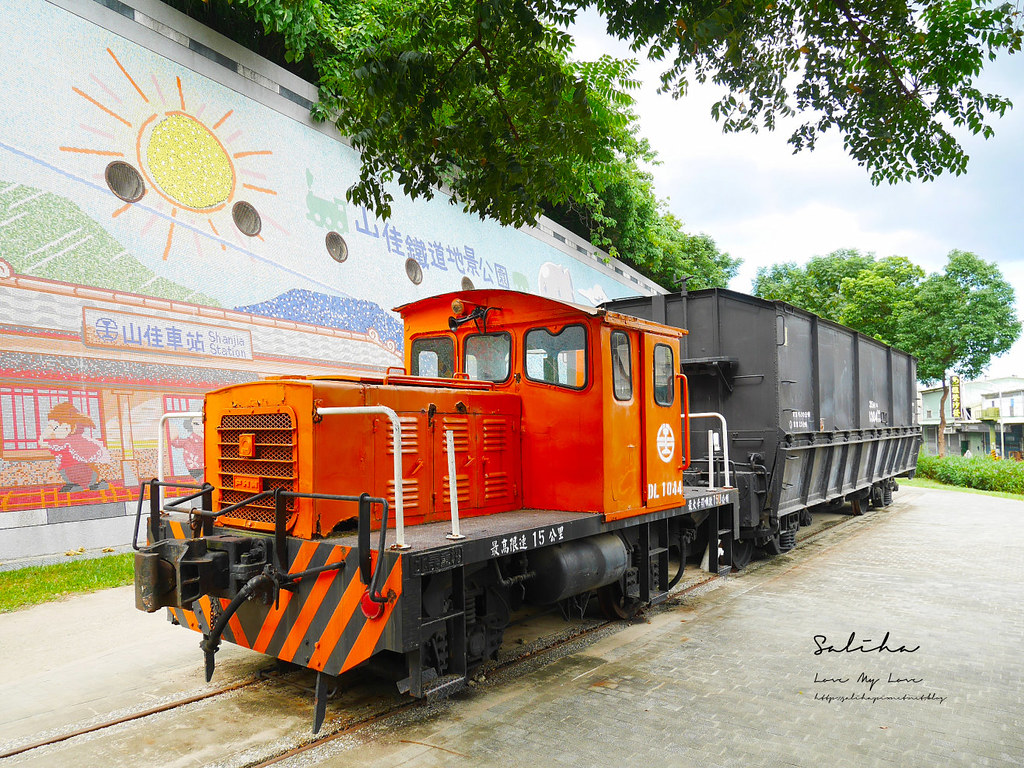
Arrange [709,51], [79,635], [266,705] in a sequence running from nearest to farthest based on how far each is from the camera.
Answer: [266,705], [709,51], [79,635]

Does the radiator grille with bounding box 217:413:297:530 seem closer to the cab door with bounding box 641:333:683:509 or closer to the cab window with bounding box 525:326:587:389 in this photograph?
the cab window with bounding box 525:326:587:389

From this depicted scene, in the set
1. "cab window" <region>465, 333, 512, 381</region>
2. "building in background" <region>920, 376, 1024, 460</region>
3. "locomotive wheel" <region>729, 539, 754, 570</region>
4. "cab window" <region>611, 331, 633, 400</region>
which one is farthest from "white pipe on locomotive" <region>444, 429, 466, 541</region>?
"building in background" <region>920, 376, 1024, 460</region>

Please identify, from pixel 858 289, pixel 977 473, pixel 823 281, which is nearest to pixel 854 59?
pixel 977 473

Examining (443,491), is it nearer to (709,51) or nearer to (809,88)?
(709,51)

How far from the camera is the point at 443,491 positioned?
5.32 m

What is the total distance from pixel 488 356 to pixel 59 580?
18.3 feet

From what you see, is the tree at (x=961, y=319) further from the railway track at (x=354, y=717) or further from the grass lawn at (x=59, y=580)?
the grass lawn at (x=59, y=580)

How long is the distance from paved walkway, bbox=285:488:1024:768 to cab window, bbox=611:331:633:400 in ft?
7.19

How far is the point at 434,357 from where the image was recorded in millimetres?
6551

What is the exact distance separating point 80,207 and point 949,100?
9.42m

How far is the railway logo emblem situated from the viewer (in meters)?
6.62

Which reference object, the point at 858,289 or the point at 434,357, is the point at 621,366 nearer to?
the point at 434,357

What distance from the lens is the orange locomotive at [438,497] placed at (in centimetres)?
414

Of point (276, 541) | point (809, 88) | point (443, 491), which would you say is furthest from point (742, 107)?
point (276, 541)
